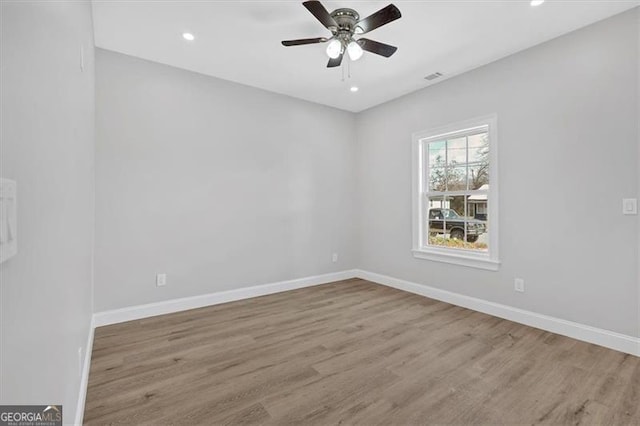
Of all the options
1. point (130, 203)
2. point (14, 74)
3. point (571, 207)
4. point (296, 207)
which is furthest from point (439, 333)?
point (130, 203)

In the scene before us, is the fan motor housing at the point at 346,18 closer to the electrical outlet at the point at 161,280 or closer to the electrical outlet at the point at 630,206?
the electrical outlet at the point at 630,206

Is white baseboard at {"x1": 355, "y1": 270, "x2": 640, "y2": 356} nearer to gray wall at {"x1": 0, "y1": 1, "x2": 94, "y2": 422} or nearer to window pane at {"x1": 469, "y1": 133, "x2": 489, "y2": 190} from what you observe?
window pane at {"x1": 469, "y1": 133, "x2": 489, "y2": 190}

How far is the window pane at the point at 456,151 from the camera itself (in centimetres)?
376

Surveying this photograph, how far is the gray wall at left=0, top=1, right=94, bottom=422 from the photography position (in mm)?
637

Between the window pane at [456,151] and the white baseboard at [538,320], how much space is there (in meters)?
1.70

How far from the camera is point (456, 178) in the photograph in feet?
12.7

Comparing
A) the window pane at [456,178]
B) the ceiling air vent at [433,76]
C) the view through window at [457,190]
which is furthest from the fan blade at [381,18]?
the window pane at [456,178]

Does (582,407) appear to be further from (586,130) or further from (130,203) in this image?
(130,203)

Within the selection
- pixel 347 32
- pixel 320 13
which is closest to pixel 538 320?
pixel 347 32

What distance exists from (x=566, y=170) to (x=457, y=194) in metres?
1.16

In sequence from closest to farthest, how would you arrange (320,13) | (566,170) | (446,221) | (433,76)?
(320,13), (566,170), (433,76), (446,221)

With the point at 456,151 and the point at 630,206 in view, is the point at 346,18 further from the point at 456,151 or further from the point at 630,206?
the point at 630,206

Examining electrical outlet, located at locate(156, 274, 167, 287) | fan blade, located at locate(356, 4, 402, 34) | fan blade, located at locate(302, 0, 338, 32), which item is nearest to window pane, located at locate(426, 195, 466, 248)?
fan blade, located at locate(356, 4, 402, 34)

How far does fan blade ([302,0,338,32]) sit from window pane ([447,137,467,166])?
2.26 m
